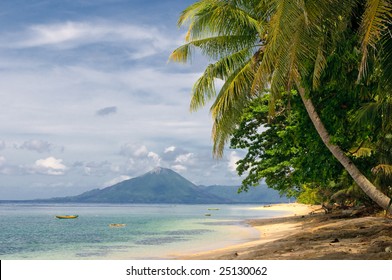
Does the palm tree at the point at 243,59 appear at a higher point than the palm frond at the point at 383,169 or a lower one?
higher

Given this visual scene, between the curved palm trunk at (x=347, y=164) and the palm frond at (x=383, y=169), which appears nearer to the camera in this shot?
the curved palm trunk at (x=347, y=164)

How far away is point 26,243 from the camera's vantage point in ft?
116

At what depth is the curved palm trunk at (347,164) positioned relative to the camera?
39.1ft

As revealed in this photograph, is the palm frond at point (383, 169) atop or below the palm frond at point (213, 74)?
below

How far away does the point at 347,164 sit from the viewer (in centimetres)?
1245

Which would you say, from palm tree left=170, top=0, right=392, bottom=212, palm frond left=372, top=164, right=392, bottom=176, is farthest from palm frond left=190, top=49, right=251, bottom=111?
palm frond left=372, top=164, right=392, bottom=176

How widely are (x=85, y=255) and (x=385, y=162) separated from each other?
58.0ft

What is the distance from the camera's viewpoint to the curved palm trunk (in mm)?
11930

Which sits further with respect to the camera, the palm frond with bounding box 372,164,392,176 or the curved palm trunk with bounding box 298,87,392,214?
the palm frond with bounding box 372,164,392,176

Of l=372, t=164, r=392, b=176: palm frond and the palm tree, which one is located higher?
the palm tree

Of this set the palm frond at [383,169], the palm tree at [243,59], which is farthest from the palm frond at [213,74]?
the palm frond at [383,169]

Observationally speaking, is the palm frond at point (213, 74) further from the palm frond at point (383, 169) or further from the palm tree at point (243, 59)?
the palm frond at point (383, 169)

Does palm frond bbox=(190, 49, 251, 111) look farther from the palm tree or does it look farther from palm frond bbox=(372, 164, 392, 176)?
palm frond bbox=(372, 164, 392, 176)

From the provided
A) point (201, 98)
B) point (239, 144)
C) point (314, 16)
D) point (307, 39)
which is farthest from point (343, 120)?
point (239, 144)
